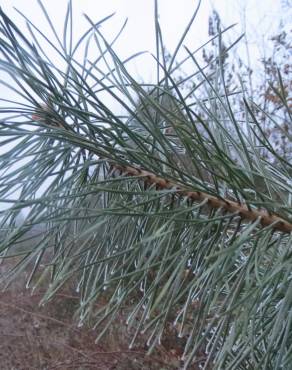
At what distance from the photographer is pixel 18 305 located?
3.18 metres

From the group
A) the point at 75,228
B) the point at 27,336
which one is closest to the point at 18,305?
the point at 27,336

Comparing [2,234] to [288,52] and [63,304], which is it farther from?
[288,52]

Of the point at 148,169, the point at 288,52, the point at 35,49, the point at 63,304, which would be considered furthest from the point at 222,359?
the point at 288,52

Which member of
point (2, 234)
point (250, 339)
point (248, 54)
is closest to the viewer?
point (250, 339)

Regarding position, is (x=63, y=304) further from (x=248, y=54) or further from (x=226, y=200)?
(x=226, y=200)

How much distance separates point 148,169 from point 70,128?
0.25ft

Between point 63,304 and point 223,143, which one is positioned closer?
point 223,143

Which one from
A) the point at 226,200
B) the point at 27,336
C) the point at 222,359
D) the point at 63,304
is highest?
the point at 226,200

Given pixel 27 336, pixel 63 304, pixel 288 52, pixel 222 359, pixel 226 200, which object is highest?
pixel 288 52

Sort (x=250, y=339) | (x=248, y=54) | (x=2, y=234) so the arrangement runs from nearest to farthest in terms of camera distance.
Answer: (x=250, y=339) → (x=2, y=234) → (x=248, y=54)

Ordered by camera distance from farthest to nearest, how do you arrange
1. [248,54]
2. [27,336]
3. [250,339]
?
[248,54]
[27,336]
[250,339]

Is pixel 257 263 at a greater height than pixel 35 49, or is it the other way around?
pixel 35 49

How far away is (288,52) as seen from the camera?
3.25 m

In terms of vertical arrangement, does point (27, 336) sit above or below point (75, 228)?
below
